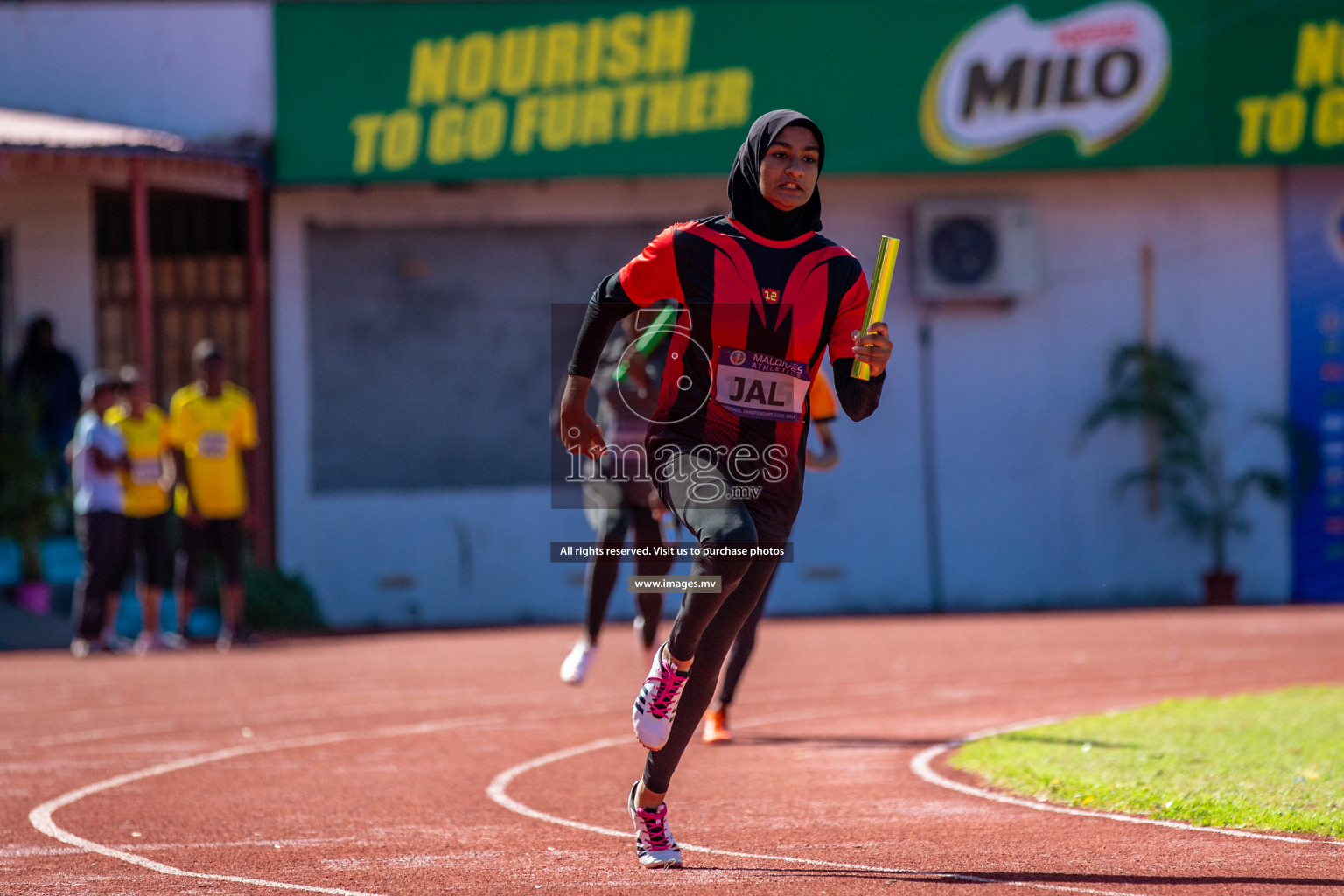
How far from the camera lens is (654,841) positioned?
17.8 feet

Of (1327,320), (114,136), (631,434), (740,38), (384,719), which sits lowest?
(384,719)

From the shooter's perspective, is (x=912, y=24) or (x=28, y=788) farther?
(x=912, y=24)

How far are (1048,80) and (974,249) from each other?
6.48 feet

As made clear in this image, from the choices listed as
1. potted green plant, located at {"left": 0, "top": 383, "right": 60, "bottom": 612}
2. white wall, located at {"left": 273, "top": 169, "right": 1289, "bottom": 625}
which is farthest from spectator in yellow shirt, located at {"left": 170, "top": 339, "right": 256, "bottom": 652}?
white wall, located at {"left": 273, "top": 169, "right": 1289, "bottom": 625}

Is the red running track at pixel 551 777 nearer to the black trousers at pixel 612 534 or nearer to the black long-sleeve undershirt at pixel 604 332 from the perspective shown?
the black trousers at pixel 612 534

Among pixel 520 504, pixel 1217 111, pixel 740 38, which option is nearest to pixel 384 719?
pixel 520 504

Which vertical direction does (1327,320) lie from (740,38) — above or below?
below

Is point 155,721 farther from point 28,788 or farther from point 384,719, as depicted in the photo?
point 28,788

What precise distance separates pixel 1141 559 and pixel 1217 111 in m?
5.00

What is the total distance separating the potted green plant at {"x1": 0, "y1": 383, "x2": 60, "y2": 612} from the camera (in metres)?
16.8

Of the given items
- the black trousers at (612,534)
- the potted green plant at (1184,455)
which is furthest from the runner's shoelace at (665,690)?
the potted green plant at (1184,455)

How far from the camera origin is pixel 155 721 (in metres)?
10.0

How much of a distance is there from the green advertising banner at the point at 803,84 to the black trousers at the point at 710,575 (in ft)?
45.9

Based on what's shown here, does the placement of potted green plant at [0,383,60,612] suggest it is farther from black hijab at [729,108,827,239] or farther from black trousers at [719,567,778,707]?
black hijab at [729,108,827,239]
